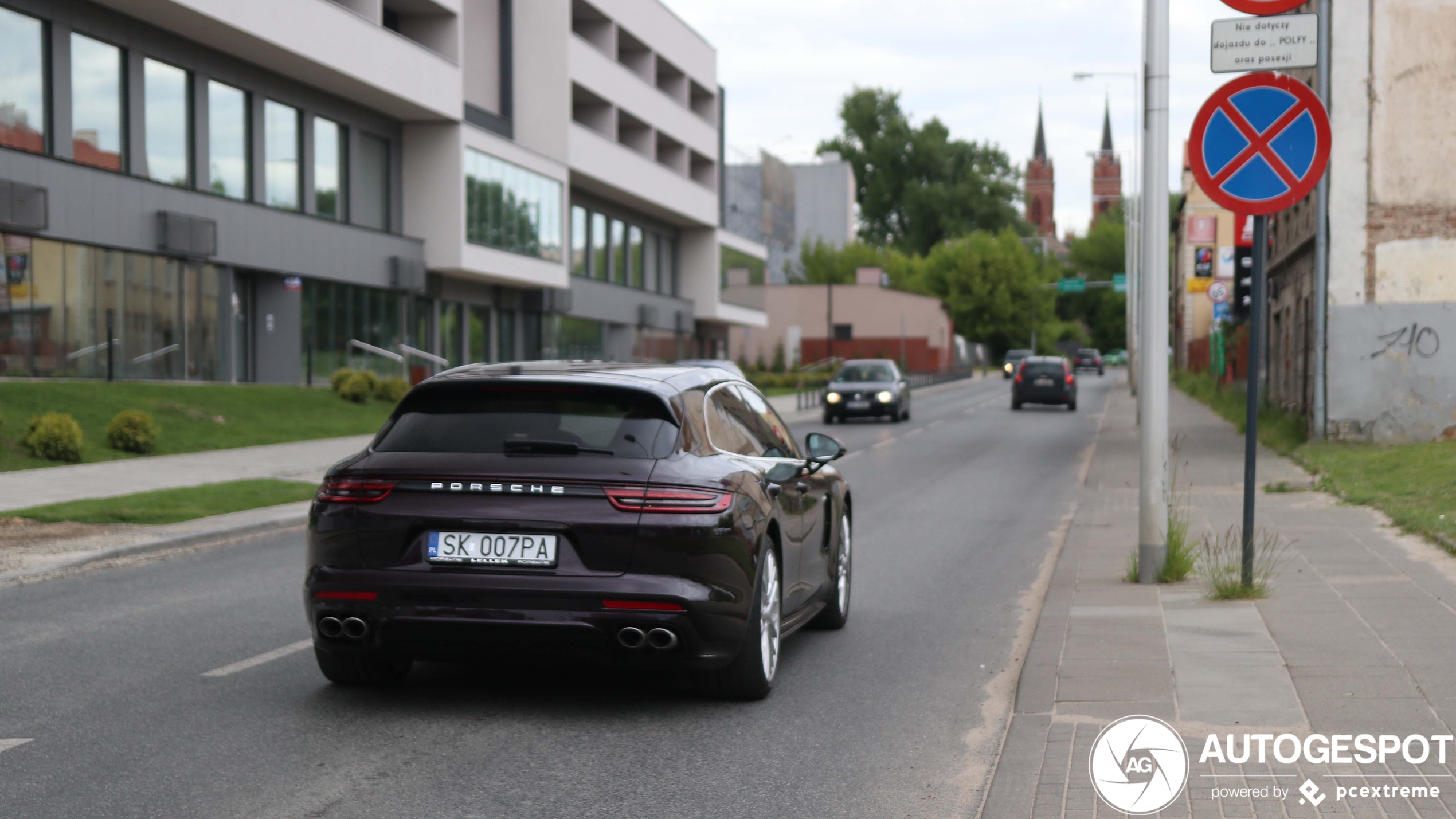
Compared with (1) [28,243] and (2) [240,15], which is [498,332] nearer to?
(2) [240,15]

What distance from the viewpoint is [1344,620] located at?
7570 millimetres

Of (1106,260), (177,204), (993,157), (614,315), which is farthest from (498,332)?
(1106,260)

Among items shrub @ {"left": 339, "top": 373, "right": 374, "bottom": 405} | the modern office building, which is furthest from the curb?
shrub @ {"left": 339, "top": 373, "right": 374, "bottom": 405}

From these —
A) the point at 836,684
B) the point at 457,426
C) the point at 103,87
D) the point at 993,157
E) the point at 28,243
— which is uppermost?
the point at 993,157

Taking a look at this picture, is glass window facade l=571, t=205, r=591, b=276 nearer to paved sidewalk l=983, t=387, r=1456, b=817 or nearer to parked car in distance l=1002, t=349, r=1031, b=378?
parked car in distance l=1002, t=349, r=1031, b=378

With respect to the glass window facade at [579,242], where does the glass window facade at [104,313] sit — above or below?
below

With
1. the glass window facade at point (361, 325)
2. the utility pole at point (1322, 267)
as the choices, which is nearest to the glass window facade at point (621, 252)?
the glass window facade at point (361, 325)

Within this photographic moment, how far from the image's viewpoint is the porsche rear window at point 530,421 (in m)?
5.95

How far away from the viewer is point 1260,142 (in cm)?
799

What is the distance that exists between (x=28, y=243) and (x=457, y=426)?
78.7ft

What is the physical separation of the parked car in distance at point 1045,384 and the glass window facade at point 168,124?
76.8 feet

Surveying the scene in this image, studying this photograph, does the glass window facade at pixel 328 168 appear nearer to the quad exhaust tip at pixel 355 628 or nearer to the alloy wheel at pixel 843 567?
the alloy wheel at pixel 843 567

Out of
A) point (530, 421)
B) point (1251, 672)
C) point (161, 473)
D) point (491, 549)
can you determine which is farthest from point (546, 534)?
point (161, 473)

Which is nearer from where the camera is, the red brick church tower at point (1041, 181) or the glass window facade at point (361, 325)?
the glass window facade at point (361, 325)
